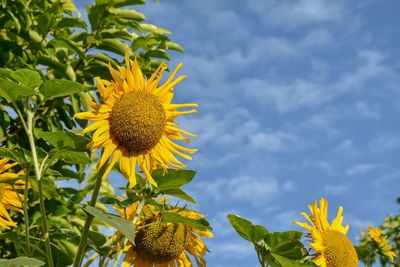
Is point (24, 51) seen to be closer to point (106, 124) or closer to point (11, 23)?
point (11, 23)

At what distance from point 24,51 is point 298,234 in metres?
2.59

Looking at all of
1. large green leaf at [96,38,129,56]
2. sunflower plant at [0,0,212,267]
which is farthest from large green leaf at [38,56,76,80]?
sunflower plant at [0,0,212,267]

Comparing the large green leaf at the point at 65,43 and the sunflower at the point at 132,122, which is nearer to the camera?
the sunflower at the point at 132,122

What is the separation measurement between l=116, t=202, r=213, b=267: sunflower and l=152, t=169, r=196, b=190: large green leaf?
19 cm

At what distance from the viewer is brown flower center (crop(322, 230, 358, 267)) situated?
96.6 inches

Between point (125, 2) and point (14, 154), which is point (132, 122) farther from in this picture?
point (125, 2)

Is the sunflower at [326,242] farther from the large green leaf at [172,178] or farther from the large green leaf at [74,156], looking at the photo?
the large green leaf at [74,156]

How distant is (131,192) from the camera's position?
7.18 feet

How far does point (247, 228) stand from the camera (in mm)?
1911

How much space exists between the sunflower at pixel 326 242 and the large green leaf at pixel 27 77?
1.24m

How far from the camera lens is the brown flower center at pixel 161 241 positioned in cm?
216

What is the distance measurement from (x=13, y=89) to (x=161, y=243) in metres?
0.76

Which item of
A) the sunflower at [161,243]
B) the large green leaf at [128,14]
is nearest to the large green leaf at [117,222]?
the sunflower at [161,243]

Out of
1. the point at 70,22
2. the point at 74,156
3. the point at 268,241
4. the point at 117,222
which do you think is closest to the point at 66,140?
the point at 74,156
